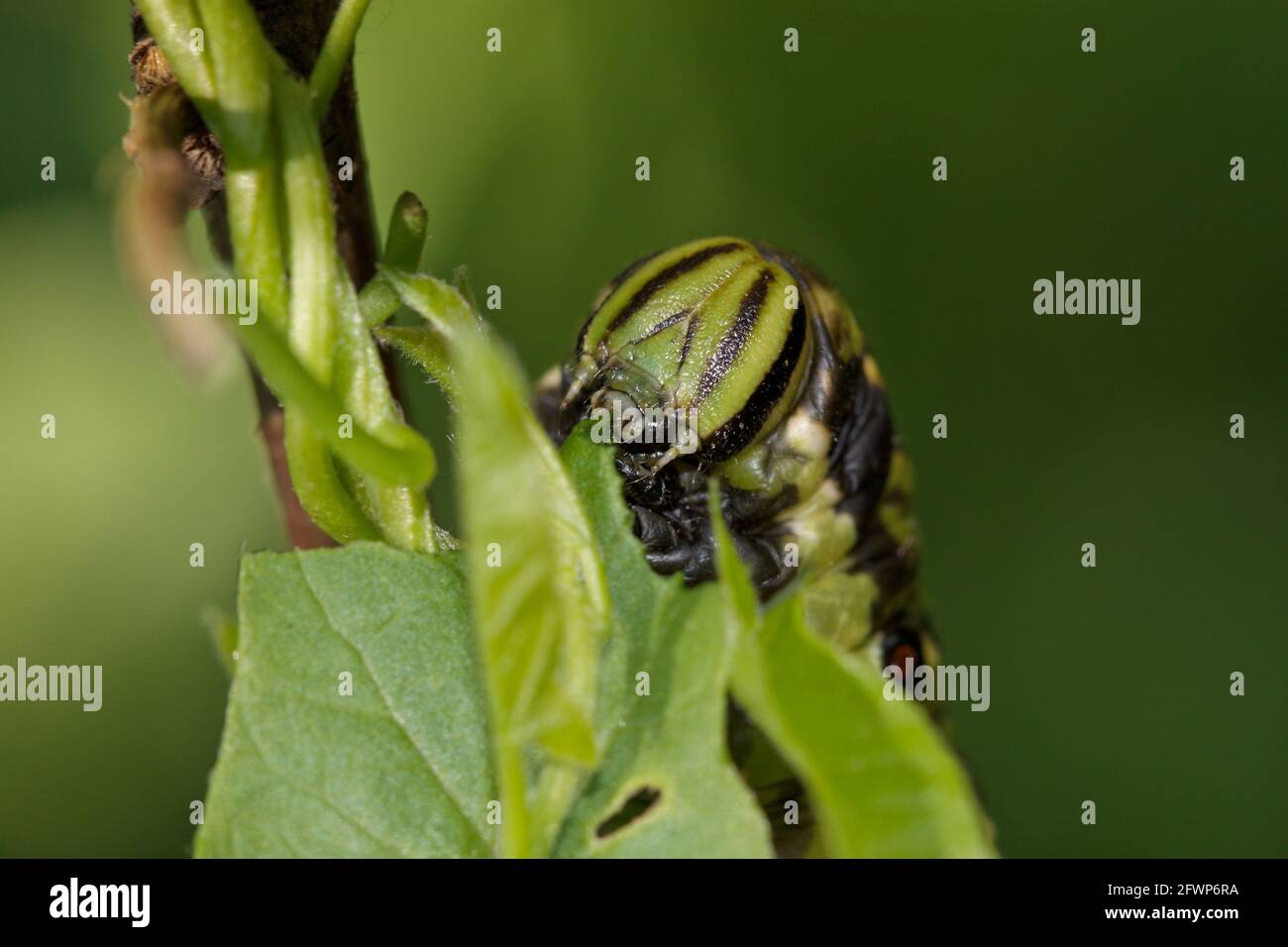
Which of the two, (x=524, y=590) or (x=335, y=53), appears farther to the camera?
(x=335, y=53)

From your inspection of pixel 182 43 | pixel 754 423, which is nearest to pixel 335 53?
pixel 182 43

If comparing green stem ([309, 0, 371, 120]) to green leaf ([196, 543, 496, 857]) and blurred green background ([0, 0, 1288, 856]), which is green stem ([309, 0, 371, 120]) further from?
blurred green background ([0, 0, 1288, 856])

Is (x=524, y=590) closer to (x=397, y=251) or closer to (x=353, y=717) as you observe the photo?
(x=353, y=717)

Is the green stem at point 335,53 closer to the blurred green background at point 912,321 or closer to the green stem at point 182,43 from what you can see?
the green stem at point 182,43

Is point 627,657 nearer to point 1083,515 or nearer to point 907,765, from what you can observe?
point 907,765

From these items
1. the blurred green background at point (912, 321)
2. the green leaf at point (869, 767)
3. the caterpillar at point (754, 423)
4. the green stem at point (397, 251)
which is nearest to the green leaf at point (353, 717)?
the green stem at point (397, 251)

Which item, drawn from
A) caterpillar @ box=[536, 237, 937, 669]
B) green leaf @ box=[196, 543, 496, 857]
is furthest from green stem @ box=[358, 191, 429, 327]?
caterpillar @ box=[536, 237, 937, 669]

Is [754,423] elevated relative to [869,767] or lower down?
elevated
